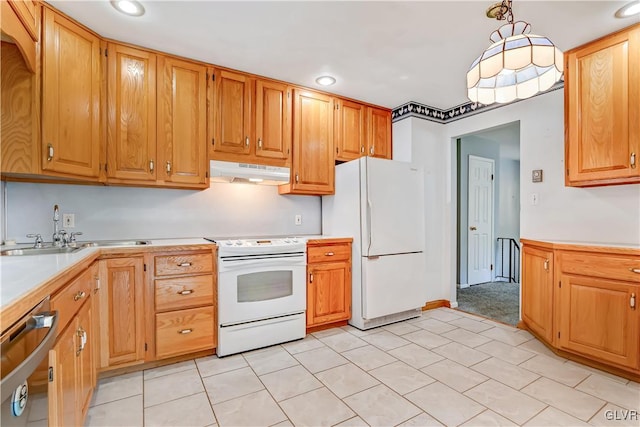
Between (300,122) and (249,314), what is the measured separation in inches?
74.9

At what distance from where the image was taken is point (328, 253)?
120 inches

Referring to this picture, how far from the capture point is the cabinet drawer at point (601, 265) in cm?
204

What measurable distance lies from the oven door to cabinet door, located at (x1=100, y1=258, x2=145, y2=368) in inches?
22.1

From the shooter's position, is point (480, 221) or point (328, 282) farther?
point (480, 221)

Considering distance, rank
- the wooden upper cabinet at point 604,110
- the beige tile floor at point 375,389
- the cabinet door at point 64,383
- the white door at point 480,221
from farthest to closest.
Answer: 1. the white door at point 480,221
2. the wooden upper cabinet at point 604,110
3. the beige tile floor at point 375,389
4. the cabinet door at point 64,383

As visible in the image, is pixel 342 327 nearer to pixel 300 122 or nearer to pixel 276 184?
pixel 276 184

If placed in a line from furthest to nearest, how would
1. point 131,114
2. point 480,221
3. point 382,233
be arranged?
1. point 480,221
2. point 382,233
3. point 131,114

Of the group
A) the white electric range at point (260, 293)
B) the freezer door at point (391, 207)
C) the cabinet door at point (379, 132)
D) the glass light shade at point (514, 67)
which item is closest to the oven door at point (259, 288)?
the white electric range at point (260, 293)

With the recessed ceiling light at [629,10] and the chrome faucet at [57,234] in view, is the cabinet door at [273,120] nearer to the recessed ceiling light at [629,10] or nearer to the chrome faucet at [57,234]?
the chrome faucet at [57,234]

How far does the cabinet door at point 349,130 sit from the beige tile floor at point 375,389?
199cm

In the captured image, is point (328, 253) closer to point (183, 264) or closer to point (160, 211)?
point (183, 264)

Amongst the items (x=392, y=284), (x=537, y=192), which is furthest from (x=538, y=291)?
(x=392, y=284)

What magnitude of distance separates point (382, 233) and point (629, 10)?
2.31m

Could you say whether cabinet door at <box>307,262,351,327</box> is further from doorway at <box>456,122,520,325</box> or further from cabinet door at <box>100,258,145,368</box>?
doorway at <box>456,122,520,325</box>
